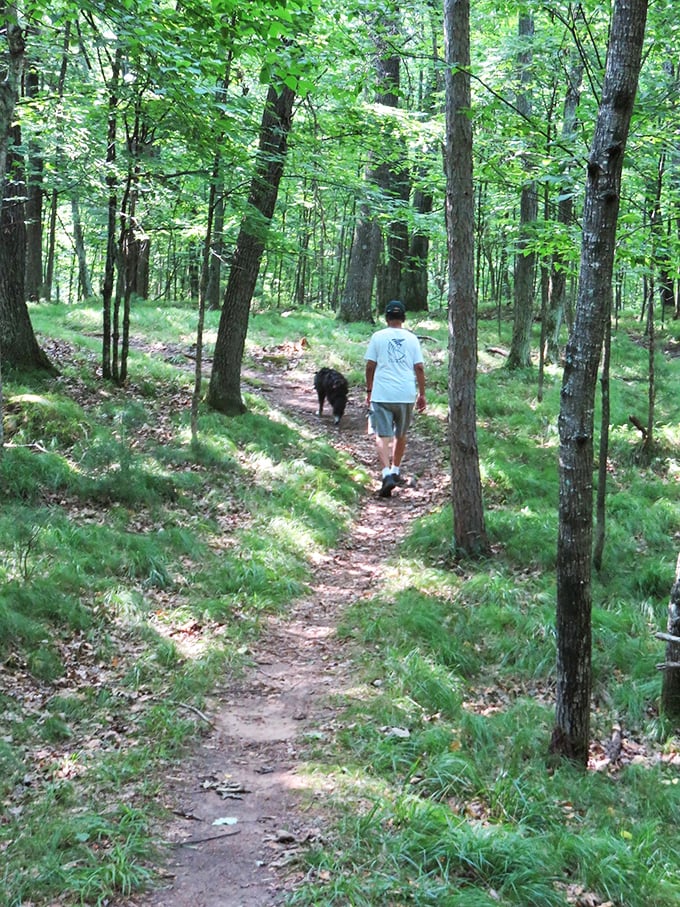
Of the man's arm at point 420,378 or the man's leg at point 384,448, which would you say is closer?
the man's arm at point 420,378

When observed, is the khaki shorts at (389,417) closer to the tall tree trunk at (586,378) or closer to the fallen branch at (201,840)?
the tall tree trunk at (586,378)

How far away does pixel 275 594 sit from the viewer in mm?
6594

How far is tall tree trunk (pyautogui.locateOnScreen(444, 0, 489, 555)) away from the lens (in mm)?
6547

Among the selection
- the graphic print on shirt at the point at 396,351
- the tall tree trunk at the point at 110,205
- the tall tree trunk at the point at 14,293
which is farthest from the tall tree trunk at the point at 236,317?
the graphic print on shirt at the point at 396,351

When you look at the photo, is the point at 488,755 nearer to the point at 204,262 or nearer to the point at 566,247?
the point at 566,247

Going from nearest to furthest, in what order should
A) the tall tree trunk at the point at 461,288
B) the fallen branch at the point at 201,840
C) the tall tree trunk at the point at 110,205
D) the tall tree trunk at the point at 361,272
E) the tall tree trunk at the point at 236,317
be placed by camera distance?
the fallen branch at the point at 201,840 < the tall tree trunk at the point at 461,288 < the tall tree trunk at the point at 110,205 < the tall tree trunk at the point at 236,317 < the tall tree trunk at the point at 361,272

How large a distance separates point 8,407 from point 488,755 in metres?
6.73

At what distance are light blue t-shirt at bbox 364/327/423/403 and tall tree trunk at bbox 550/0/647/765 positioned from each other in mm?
5115

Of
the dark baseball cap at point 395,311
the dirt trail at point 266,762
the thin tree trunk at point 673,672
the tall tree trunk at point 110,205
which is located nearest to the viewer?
the dirt trail at point 266,762

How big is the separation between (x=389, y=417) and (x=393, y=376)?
56 cm

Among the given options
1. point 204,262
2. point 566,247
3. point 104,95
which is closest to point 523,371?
point 566,247

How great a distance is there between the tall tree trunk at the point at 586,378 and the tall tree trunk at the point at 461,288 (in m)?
2.83

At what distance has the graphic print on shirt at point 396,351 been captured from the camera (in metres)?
9.09

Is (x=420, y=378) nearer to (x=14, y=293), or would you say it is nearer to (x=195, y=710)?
(x=14, y=293)
